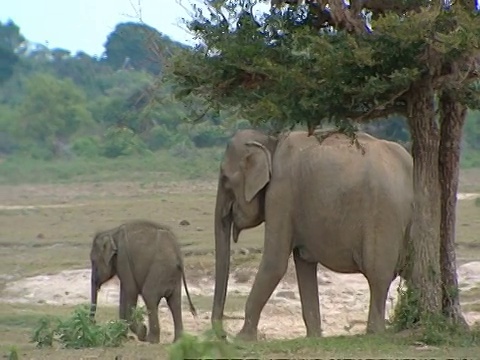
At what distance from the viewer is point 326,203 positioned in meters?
12.2

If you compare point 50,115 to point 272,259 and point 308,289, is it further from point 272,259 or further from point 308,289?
point 272,259

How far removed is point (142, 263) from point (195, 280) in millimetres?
3952

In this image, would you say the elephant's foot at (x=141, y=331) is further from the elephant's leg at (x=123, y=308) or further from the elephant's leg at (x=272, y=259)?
the elephant's leg at (x=272, y=259)

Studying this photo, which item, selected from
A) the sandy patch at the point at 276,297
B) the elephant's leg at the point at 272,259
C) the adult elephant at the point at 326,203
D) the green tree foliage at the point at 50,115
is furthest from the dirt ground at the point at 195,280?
the green tree foliage at the point at 50,115

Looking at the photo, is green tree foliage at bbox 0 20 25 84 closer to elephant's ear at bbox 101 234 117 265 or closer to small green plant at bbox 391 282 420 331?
elephant's ear at bbox 101 234 117 265

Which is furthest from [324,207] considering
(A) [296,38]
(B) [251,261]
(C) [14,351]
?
(B) [251,261]

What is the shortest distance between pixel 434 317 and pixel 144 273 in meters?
4.34

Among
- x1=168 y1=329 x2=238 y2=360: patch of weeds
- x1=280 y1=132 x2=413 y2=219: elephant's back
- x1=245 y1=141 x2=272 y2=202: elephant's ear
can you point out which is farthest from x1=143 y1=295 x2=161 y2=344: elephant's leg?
x1=168 y1=329 x2=238 y2=360: patch of weeds

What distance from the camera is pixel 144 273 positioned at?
1409cm

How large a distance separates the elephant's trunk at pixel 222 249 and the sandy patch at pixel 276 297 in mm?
1725

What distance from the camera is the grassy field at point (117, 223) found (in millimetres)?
10211

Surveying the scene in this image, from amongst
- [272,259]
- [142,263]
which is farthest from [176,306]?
[272,259]

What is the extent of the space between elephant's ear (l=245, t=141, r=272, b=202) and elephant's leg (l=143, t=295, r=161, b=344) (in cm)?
186

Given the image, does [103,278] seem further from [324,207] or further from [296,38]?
[296,38]
